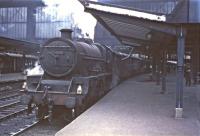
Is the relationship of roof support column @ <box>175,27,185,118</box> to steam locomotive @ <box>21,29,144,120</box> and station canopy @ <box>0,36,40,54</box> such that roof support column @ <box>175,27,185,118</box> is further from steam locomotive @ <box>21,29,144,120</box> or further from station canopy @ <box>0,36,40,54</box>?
station canopy @ <box>0,36,40,54</box>

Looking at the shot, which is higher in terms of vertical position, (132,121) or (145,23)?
(145,23)

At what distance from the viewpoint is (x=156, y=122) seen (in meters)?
9.90

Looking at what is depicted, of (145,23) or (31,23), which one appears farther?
(31,23)

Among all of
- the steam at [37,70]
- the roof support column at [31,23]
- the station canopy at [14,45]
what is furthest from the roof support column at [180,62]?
the roof support column at [31,23]

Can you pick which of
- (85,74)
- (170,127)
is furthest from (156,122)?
(85,74)

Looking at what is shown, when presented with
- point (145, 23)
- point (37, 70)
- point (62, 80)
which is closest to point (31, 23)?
point (37, 70)

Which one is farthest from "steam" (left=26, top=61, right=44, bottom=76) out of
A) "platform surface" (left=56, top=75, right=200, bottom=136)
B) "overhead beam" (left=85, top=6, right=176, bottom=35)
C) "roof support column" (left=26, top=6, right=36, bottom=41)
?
"roof support column" (left=26, top=6, right=36, bottom=41)

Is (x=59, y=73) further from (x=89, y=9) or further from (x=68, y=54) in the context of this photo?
(x=89, y=9)

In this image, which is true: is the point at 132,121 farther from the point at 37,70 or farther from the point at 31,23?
the point at 31,23

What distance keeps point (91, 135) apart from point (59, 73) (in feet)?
13.7

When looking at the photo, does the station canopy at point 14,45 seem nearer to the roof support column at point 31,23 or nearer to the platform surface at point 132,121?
the platform surface at point 132,121

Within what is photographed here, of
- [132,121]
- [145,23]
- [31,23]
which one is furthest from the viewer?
[31,23]

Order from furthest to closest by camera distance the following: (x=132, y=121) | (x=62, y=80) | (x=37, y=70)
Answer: (x=37, y=70) < (x=62, y=80) < (x=132, y=121)

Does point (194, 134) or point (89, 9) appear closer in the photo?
point (194, 134)
